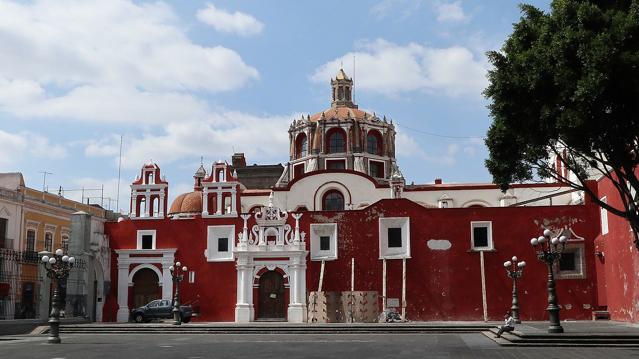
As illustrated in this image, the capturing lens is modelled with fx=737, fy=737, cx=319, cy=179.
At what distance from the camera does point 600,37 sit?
1545 cm

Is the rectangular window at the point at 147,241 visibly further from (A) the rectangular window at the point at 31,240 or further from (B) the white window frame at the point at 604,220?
(B) the white window frame at the point at 604,220

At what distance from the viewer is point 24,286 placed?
119 ft

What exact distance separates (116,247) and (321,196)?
11701 mm

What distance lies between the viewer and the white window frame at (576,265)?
3312 centimetres

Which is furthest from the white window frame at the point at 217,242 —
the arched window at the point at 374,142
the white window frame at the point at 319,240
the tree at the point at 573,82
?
the tree at the point at 573,82

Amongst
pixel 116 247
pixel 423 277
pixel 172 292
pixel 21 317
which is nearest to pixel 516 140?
pixel 423 277

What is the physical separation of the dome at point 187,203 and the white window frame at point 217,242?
13638 millimetres

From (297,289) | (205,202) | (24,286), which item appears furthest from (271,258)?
(24,286)

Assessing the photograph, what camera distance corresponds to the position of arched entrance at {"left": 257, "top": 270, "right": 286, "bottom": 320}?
35.2 meters

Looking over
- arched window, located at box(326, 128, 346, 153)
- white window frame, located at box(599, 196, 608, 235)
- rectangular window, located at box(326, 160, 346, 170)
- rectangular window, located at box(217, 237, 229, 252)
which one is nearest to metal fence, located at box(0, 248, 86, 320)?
rectangular window, located at box(217, 237, 229, 252)

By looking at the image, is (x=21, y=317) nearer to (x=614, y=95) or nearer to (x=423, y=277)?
(x=423, y=277)

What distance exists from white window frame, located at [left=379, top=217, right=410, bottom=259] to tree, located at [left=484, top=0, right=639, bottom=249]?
54.9ft

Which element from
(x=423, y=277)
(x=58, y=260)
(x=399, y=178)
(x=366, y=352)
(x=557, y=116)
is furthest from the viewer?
(x=399, y=178)

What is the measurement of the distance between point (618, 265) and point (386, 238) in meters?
10.6
